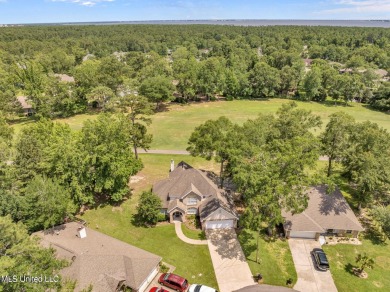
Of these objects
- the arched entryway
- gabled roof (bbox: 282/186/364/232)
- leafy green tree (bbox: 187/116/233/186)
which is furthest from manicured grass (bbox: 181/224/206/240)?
gabled roof (bbox: 282/186/364/232)

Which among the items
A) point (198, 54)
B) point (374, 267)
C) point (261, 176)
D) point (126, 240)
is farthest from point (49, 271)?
point (198, 54)

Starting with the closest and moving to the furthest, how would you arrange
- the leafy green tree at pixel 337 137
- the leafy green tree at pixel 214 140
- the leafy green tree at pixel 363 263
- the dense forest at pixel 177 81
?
the leafy green tree at pixel 363 263
the leafy green tree at pixel 214 140
the leafy green tree at pixel 337 137
the dense forest at pixel 177 81

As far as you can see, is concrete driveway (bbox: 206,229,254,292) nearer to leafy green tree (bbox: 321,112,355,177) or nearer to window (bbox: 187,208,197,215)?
window (bbox: 187,208,197,215)

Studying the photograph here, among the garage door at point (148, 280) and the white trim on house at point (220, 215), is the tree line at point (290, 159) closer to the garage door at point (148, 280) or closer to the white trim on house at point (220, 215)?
the white trim on house at point (220, 215)

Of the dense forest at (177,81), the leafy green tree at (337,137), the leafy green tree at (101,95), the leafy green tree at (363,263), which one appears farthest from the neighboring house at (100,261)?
the leafy green tree at (101,95)

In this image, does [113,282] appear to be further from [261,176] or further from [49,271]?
[261,176]

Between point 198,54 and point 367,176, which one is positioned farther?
point 198,54
